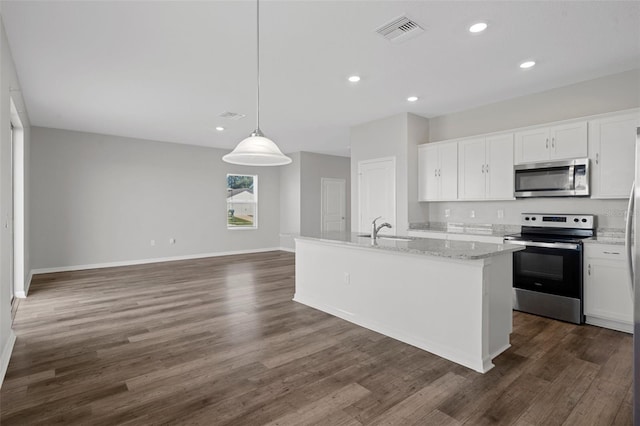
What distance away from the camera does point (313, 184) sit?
9.29 m

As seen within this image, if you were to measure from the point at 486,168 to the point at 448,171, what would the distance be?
22.0 inches

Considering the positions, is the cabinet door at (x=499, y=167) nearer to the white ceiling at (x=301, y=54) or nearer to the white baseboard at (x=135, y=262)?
the white ceiling at (x=301, y=54)

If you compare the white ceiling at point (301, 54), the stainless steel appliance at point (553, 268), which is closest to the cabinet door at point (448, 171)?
the white ceiling at point (301, 54)

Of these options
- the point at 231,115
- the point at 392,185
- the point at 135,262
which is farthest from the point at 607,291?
the point at 135,262

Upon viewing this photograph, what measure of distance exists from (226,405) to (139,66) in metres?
3.42

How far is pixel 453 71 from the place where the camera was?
12.3ft

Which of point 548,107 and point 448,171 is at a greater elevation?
point 548,107

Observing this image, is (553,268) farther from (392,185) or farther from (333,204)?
(333,204)

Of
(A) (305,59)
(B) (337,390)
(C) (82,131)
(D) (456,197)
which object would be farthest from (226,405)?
(C) (82,131)

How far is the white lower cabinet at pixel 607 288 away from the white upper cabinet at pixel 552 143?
113 cm

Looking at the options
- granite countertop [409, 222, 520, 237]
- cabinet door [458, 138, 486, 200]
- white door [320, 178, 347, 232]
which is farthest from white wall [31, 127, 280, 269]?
cabinet door [458, 138, 486, 200]

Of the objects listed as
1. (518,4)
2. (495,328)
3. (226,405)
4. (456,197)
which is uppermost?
(518,4)

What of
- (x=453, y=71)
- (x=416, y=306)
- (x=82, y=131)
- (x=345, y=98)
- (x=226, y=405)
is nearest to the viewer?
(x=226, y=405)

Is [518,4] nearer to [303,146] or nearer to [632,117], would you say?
[632,117]
